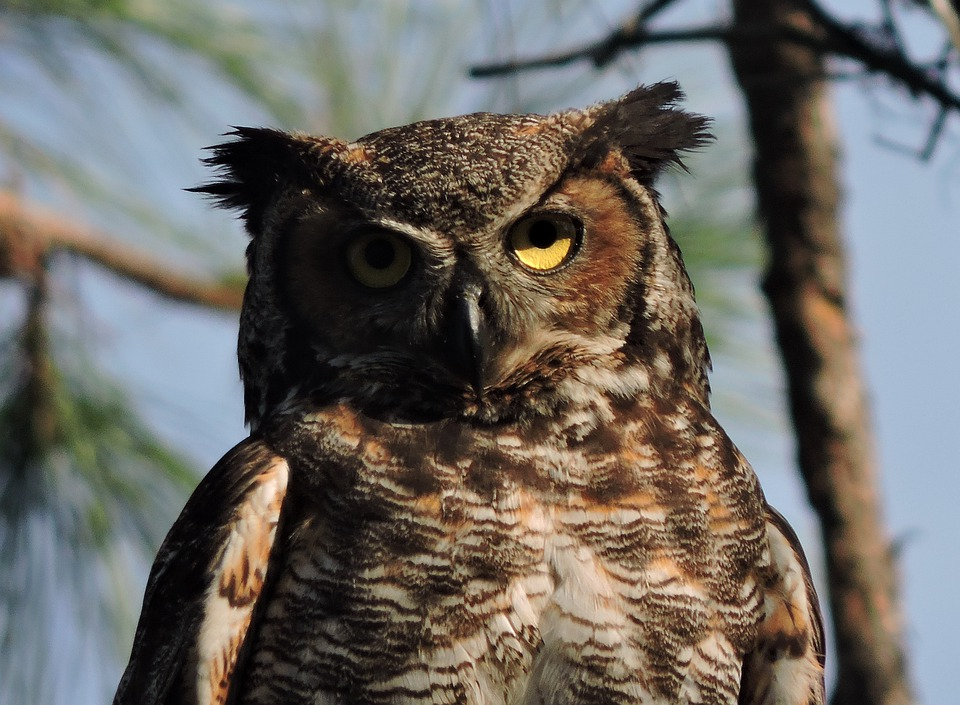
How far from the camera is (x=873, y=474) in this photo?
2547 mm

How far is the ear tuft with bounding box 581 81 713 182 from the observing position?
2.40m

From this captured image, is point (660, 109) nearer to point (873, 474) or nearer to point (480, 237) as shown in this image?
point (480, 237)

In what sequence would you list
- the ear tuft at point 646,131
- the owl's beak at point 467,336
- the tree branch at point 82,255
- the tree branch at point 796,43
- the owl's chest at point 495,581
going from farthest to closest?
1. the tree branch at point 82,255
2. the ear tuft at point 646,131
3. the tree branch at point 796,43
4. the owl's beak at point 467,336
5. the owl's chest at point 495,581

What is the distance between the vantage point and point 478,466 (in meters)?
2.08

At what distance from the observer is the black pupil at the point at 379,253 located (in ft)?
7.42

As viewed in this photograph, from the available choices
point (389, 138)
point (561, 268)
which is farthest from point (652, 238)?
point (389, 138)

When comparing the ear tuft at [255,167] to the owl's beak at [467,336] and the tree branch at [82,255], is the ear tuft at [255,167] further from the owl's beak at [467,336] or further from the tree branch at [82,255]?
the tree branch at [82,255]

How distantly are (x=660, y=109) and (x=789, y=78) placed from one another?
0.25m

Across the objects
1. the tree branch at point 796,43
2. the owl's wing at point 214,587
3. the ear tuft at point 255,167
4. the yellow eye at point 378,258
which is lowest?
the owl's wing at point 214,587

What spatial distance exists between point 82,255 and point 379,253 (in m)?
1.50

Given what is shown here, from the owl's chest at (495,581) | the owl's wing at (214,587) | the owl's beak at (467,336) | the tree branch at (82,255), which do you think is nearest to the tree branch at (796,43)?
the owl's beak at (467,336)

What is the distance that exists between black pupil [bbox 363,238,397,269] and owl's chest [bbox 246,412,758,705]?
348 millimetres

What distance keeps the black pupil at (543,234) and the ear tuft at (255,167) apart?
17.3 inches

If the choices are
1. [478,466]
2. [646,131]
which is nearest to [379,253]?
[478,466]
